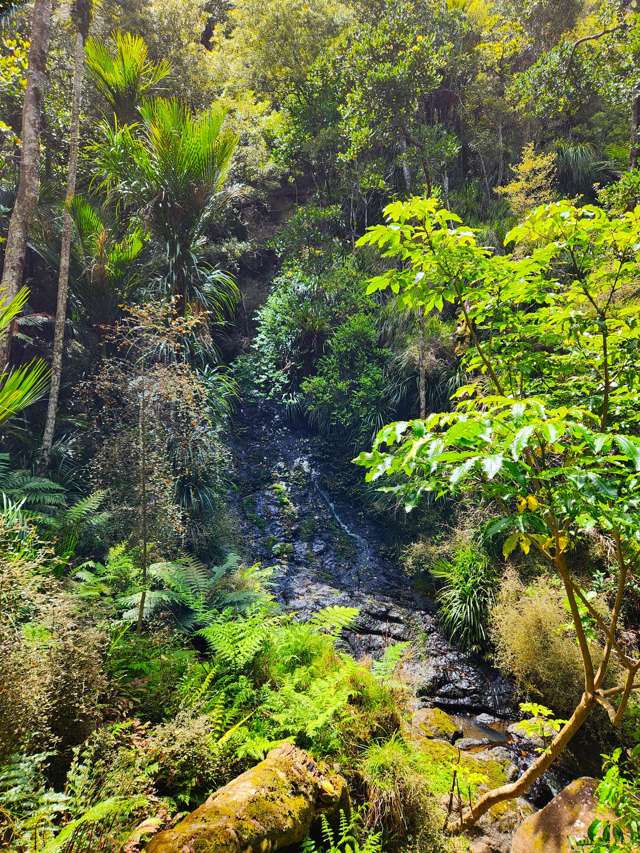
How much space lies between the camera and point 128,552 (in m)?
4.57

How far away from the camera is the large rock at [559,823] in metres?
3.05

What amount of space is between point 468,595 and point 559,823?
3.11 m

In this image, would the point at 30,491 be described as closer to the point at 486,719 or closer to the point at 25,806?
the point at 25,806

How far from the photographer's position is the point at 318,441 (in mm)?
10664

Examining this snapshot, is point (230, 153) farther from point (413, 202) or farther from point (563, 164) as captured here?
point (563, 164)

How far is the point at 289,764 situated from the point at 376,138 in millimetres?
12199

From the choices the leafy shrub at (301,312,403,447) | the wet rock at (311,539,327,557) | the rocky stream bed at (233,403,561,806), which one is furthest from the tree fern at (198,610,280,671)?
the leafy shrub at (301,312,403,447)

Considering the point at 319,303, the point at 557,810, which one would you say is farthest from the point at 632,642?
the point at 319,303

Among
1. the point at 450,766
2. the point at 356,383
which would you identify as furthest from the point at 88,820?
the point at 356,383

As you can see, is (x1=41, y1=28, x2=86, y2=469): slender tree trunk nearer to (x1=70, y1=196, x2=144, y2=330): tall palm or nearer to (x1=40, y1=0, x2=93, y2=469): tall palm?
(x1=40, y1=0, x2=93, y2=469): tall palm

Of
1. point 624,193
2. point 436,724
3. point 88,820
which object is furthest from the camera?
point 624,193

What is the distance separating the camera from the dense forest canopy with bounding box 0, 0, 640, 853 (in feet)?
6.57

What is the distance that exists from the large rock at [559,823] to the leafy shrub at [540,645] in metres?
1.45

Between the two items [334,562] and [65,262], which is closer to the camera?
[65,262]
